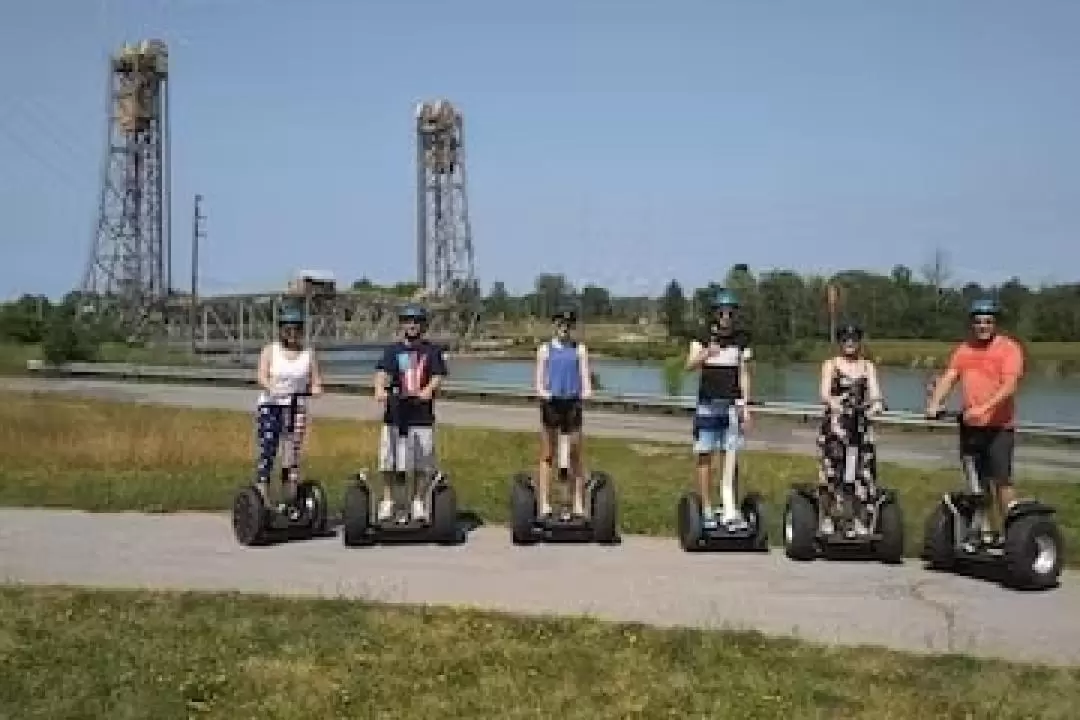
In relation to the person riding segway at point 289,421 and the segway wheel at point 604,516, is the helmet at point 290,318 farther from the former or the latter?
the segway wheel at point 604,516

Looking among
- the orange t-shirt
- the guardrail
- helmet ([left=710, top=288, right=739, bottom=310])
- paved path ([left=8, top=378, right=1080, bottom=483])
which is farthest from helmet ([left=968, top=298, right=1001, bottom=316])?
paved path ([left=8, top=378, right=1080, bottom=483])

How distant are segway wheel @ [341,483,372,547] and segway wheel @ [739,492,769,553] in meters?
3.06

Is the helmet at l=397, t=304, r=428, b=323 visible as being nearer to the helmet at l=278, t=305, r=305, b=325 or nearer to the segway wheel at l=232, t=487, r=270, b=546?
the helmet at l=278, t=305, r=305, b=325

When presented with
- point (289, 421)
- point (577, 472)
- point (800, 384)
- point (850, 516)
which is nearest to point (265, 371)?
point (289, 421)

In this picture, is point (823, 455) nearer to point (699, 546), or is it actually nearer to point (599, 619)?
point (699, 546)

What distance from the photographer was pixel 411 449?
11.4m

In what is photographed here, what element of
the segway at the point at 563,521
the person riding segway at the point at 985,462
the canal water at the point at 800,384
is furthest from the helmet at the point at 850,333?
the canal water at the point at 800,384

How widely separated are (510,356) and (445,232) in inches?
488

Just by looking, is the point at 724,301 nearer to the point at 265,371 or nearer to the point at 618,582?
the point at 618,582

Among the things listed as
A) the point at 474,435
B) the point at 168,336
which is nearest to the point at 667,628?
the point at 474,435

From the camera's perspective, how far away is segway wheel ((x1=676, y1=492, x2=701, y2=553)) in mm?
10805

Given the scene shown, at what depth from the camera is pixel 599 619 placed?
800 cm

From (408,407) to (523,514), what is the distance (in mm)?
1339

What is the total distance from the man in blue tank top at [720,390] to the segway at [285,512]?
3.29 m
